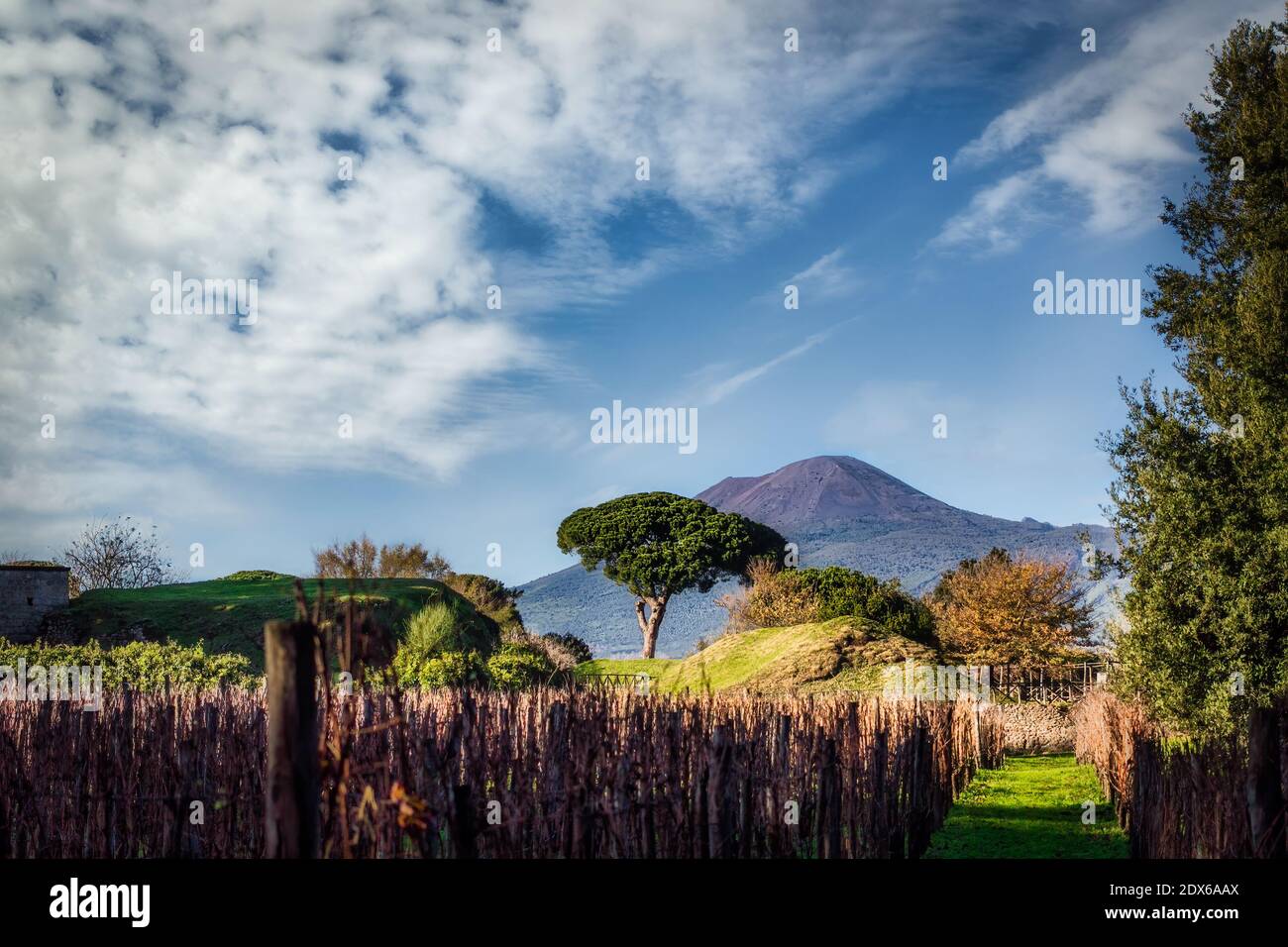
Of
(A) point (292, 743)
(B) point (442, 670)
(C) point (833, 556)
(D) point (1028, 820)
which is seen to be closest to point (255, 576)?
(B) point (442, 670)

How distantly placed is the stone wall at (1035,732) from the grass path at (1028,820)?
4.11 meters

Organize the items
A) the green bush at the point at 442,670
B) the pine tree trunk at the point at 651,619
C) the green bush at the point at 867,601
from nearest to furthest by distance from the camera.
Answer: the green bush at the point at 442,670 → the green bush at the point at 867,601 → the pine tree trunk at the point at 651,619

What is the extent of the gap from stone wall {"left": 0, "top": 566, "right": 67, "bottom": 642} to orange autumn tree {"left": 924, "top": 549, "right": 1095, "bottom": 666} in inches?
1093

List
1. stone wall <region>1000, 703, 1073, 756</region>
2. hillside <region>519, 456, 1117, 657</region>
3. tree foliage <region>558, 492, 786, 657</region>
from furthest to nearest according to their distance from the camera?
hillside <region>519, 456, 1117, 657</region> → tree foliage <region>558, 492, 786, 657</region> → stone wall <region>1000, 703, 1073, 756</region>

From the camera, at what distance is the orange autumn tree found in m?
34.2

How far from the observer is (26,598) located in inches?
1050

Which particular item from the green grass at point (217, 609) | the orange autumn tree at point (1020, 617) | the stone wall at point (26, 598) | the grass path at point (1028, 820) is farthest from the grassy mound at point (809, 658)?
the stone wall at point (26, 598)

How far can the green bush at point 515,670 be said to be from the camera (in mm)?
17359

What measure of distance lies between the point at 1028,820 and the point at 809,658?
1237 centimetres

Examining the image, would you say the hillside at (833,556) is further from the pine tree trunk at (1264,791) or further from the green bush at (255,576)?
the pine tree trunk at (1264,791)

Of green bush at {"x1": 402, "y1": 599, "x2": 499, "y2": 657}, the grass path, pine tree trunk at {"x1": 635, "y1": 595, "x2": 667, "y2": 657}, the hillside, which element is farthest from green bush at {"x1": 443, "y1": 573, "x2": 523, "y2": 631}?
the hillside

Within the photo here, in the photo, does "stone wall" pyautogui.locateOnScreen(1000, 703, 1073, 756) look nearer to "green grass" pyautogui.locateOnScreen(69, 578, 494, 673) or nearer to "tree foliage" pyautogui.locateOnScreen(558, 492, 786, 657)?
"green grass" pyautogui.locateOnScreen(69, 578, 494, 673)

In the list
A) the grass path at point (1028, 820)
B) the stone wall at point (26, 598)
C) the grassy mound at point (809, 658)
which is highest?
the stone wall at point (26, 598)
